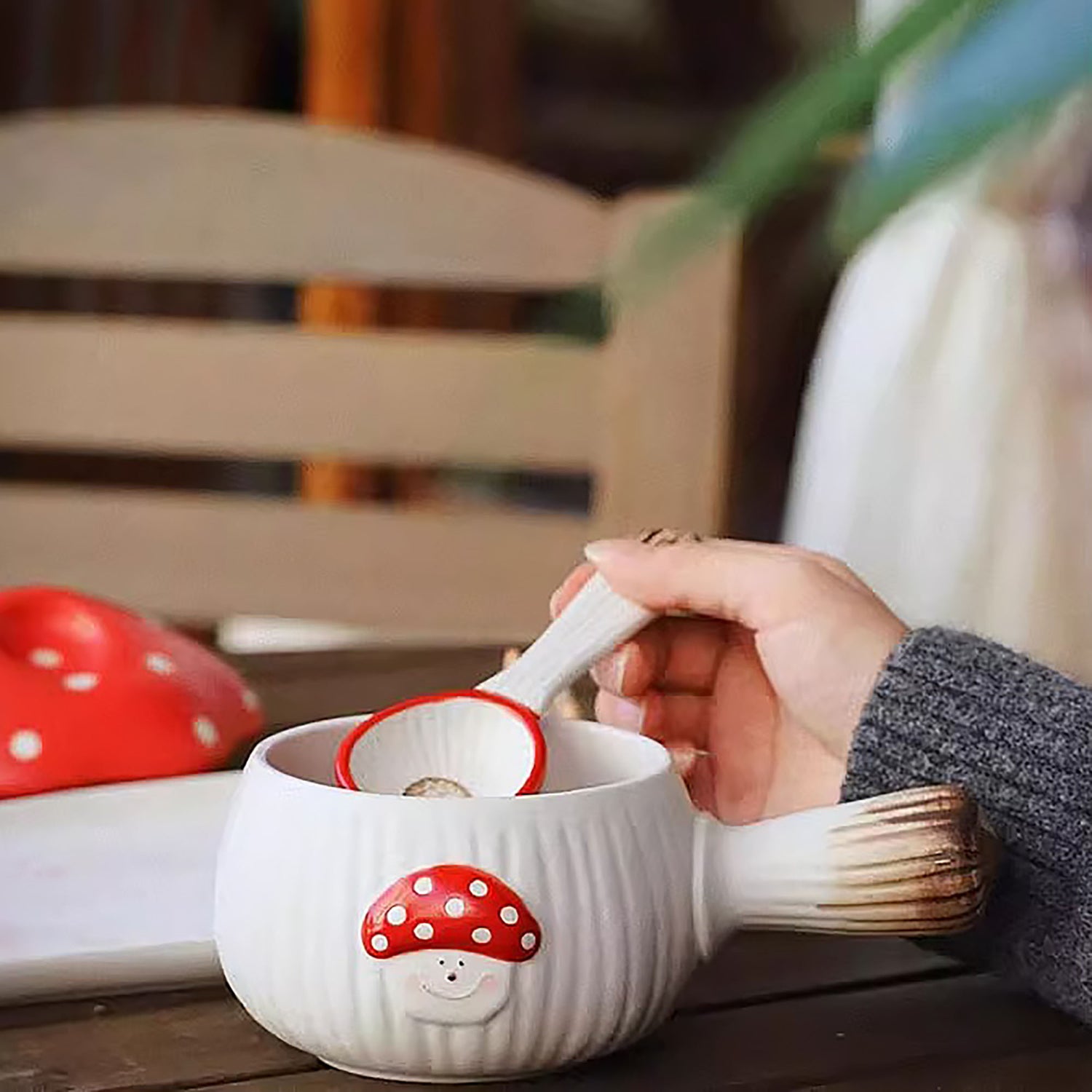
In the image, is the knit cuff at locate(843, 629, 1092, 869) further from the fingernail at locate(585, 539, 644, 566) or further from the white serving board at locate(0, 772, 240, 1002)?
the white serving board at locate(0, 772, 240, 1002)

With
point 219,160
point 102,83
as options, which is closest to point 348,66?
point 102,83

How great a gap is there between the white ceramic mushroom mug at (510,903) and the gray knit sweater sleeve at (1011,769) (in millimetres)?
78

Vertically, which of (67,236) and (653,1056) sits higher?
(67,236)

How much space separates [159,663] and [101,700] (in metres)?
0.04

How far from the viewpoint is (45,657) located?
2.43 feet

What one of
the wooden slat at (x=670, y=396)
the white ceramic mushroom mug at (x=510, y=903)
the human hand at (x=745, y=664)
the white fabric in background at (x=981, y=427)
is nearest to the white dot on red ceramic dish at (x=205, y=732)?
the human hand at (x=745, y=664)

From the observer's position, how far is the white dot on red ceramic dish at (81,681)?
28.1 inches

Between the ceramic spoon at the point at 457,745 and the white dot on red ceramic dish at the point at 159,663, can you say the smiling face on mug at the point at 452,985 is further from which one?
the white dot on red ceramic dish at the point at 159,663

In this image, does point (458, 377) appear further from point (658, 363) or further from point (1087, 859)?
point (1087, 859)

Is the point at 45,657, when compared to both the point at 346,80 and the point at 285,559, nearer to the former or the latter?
the point at 285,559

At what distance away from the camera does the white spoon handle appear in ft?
1.73

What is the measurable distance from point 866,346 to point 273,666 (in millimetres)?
676

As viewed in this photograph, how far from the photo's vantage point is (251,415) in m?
1.41

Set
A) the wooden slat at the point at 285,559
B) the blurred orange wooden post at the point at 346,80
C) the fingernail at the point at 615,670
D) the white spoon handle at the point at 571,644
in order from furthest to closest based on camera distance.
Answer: the blurred orange wooden post at the point at 346,80
the wooden slat at the point at 285,559
the fingernail at the point at 615,670
the white spoon handle at the point at 571,644
